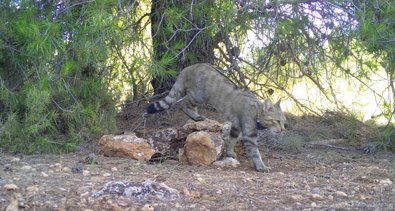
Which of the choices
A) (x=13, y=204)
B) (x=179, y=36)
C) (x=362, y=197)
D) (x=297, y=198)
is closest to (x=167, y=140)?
(x=179, y=36)

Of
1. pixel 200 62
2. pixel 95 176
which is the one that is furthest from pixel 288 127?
pixel 95 176

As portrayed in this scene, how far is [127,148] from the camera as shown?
6402mm

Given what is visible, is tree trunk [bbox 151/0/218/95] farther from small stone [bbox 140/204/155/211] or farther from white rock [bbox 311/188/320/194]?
small stone [bbox 140/204/155/211]

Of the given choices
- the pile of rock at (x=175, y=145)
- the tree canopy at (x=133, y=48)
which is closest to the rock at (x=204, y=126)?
the pile of rock at (x=175, y=145)

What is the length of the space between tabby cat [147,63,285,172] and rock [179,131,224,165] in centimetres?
42

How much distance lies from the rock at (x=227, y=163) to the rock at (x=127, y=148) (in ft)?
2.21

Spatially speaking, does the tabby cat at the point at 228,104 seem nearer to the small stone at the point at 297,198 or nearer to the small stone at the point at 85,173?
the small stone at the point at 297,198

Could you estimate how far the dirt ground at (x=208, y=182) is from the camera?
15.2 feet

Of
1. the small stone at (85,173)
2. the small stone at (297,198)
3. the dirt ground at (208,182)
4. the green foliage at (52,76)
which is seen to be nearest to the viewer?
the dirt ground at (208,182)

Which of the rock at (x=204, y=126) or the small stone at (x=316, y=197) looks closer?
the small stone at (x=316, y=197)

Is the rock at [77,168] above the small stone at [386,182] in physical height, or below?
below

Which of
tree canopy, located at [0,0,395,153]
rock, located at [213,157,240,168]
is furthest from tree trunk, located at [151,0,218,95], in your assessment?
rock, located at [213,157,240,168]

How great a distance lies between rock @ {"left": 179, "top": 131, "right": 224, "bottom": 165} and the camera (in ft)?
20.9

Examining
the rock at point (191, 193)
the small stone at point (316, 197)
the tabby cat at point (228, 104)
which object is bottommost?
the rock at point (191, 193)
